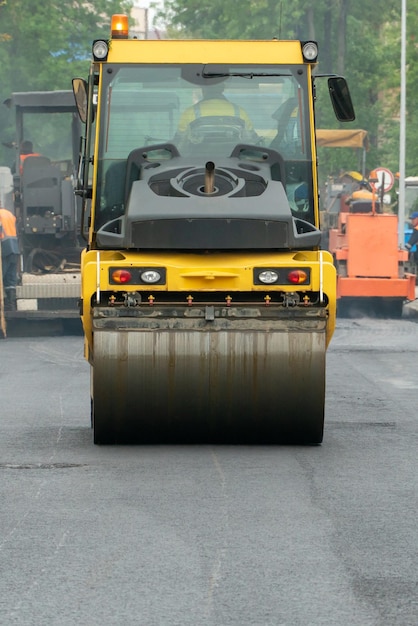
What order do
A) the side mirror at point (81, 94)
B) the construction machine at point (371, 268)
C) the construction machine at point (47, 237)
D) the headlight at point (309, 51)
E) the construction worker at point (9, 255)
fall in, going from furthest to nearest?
the construction machine at point (371, 268), the construction worker at point (9, 255), the construction machine at point (47, 237), the headlight at point (309, 51), the side mirror at point (81, 94)

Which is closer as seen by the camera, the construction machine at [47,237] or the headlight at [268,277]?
the headlight at [268,277]

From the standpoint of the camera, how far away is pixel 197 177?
411 inches

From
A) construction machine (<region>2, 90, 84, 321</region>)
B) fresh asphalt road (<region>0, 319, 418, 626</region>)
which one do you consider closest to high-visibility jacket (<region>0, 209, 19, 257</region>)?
construction machine (<region>2, 90, 84, 321</region>)

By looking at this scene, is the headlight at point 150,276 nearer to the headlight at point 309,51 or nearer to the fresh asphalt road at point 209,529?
the fresh asphalt road at point 209,529

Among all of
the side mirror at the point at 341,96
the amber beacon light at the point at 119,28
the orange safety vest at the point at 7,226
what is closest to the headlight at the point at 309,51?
the side mirror at the point at 341,96

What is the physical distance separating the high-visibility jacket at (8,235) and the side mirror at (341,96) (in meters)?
10.5

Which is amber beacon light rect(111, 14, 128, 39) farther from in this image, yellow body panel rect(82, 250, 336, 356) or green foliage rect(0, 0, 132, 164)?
green foliage rect(0, 0, 132, 164)

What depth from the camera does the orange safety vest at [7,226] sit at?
20859 mm

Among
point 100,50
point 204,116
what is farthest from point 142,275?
point 100,50

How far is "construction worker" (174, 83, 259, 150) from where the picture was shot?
36.0 ft

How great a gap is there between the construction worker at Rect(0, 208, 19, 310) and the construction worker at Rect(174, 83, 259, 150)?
9946 mm

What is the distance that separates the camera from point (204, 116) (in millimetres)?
11023

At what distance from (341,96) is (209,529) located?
4.49 m

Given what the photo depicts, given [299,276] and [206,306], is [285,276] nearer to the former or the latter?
[299,276]
